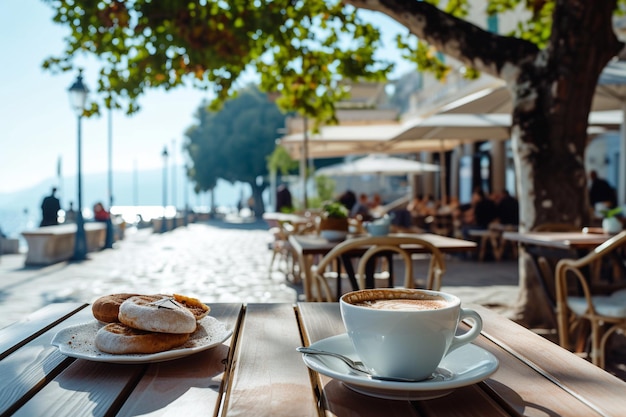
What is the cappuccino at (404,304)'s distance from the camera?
1.15 meters

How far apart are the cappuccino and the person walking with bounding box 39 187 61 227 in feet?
52.4

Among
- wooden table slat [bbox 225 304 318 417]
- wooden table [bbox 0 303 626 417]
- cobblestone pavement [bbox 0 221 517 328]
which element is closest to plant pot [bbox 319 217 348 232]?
cobblestone pavement [bbox 0 221 517 328]

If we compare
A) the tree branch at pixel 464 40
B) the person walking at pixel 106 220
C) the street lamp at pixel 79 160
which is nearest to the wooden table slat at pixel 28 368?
the tree branch at pixel 464 40

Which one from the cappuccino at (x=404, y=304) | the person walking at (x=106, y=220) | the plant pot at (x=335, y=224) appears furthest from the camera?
the person walking at (x=106, y=220)

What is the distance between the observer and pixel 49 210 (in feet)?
52.4

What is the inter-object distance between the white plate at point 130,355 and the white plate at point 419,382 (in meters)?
0.25

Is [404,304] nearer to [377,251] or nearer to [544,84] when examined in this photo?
[377,251]

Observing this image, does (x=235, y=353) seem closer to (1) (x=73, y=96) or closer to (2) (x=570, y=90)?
(2) (x=570, y=90)

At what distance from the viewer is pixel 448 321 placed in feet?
3.60

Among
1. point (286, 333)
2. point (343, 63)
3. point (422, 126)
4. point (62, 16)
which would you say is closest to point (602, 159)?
point (422, 126)

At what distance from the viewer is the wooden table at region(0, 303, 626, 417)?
1.02 meters

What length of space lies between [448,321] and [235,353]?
0.50 metres

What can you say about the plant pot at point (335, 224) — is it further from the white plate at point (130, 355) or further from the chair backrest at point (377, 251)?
Result: the white plate at point (130, 355)

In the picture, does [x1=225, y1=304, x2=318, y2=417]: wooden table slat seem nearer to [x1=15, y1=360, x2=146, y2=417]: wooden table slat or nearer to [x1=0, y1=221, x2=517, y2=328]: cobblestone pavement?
[x1=15, y1=360, x2=146, y2=417]: wooden table slat
